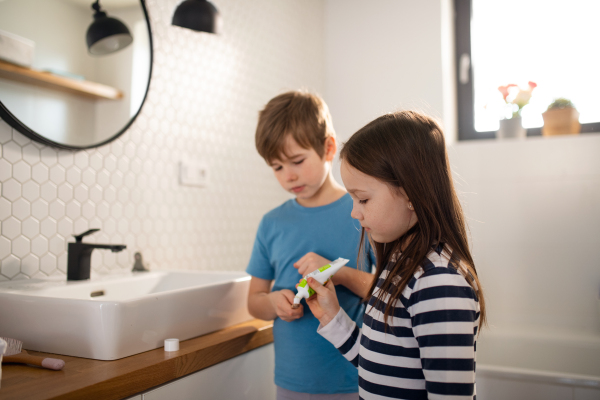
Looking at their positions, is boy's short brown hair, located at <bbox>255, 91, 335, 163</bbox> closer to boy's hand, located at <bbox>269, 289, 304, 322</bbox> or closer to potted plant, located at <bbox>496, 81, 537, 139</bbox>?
boy's hand, located at <bbox>269, 289, 304, 322</bbox>

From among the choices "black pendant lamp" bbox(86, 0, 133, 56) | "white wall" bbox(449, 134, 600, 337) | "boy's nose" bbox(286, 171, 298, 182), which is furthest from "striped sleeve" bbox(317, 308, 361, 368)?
"white wall" bbox(449, 134, 600, 337)

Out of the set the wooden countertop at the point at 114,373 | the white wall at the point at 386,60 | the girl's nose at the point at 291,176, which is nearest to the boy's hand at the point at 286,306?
the wooden countertop at the point at 114,373

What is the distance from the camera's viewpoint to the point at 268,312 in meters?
1.10

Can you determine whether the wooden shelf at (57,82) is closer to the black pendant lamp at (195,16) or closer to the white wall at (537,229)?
the black pendant lamp at (195,16)

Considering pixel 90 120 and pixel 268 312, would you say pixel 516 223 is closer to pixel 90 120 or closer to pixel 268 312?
pixel 268 312

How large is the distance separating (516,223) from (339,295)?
1.54 meters

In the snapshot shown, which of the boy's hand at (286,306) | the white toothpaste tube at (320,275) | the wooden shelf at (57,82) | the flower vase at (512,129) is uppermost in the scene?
the flower vase at (512,129)

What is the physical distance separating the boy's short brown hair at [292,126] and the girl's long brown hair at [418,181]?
289 millimetres

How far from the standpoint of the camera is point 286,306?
0.98 m

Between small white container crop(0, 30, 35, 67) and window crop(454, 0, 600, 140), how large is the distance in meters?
2.17

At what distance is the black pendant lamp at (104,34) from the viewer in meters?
1.24

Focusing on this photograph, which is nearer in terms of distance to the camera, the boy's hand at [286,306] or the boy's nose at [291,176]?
the boy's hand at [286,306]

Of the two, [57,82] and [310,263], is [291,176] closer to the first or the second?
[310,263]

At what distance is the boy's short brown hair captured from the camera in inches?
42.5
